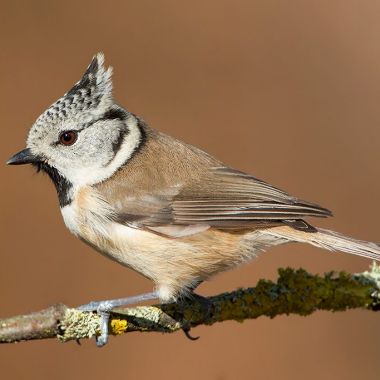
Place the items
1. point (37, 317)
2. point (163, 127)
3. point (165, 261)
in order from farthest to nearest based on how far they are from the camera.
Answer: point (163, 127) → point (165, 261) → point (37, 317)

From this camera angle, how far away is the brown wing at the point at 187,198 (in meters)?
4.23

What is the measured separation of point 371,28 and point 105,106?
4.35m

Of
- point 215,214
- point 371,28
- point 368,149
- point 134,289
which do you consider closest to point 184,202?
point 215,214

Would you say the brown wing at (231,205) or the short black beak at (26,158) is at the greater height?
the short black beak at (26,158)

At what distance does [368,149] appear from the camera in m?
7.56

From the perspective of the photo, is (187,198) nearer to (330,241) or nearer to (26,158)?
A: (330,241)

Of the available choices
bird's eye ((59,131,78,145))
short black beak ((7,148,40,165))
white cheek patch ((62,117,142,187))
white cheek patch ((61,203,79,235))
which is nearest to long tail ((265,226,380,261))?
white cheek patch ((62,117,142,187))

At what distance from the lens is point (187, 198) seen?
14.4 ft

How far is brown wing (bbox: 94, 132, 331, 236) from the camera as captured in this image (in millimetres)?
→ 4234

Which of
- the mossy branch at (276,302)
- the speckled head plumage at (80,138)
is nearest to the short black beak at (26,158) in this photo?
the speckled head plumage at (80,138)

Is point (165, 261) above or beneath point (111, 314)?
above

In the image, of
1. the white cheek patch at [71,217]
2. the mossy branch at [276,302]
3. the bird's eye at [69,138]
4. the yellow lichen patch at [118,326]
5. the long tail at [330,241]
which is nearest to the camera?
the yellow lichen patch at [118,326]

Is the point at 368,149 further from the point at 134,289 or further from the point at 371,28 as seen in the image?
the point at 134,289

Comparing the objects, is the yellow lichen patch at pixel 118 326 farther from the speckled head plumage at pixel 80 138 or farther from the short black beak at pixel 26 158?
the short black beak at pixel 26 158
